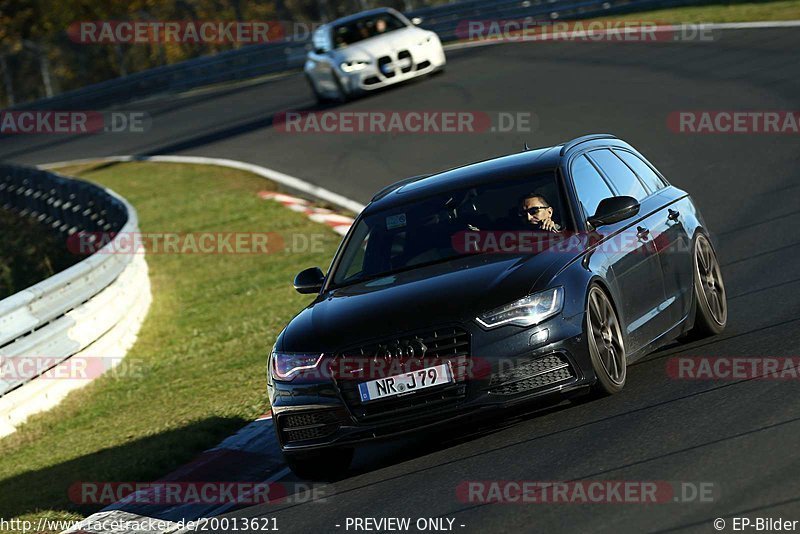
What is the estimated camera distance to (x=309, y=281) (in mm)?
9219

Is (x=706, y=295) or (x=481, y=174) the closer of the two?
(x=481, y=174)

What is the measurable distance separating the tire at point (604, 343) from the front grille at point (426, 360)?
0.74 metres

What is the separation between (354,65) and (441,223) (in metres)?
19.2

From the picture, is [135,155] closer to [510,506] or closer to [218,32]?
[510,506]

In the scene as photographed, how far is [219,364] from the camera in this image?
41.3ft

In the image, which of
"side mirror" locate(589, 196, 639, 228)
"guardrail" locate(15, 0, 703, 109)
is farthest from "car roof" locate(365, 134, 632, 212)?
"guardrail" locate(15, 0, 703, 109)

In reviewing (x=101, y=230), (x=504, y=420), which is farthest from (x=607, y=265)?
(x=101, y=230)

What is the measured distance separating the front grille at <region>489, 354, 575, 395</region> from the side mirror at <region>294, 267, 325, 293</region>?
1.97 metres

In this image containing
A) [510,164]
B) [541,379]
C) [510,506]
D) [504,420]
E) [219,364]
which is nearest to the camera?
[510,506]

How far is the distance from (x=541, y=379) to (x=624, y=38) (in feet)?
76.6

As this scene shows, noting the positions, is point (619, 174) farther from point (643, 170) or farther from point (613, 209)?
point (613, 209)

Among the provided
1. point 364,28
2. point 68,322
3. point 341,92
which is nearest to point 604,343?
point 68,322

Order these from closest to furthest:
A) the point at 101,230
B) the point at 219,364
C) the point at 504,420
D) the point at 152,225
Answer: the point at 504,420
the point at 219,364
the point at 101,230
the point at 152,225

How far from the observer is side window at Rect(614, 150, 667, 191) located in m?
10.1
